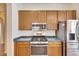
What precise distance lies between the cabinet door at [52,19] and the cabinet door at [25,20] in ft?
1.48

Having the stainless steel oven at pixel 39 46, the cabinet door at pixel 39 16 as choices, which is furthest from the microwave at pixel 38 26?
the stainless steel oven at pixel 39 46

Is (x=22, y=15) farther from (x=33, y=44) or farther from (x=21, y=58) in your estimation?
(x=21, y=58)

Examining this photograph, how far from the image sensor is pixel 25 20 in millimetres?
3709

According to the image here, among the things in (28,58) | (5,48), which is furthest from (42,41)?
(28,58)

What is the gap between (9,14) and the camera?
339 centimetres

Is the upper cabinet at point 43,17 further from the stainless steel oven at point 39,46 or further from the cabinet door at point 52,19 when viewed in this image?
the stainless steel oven at point 39,46

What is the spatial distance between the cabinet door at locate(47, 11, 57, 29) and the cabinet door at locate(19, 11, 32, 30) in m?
0.45

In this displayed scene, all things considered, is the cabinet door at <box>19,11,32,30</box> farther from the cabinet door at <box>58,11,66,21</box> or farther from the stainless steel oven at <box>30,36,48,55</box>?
the cabinet door at <box>58,11,66,21</box>

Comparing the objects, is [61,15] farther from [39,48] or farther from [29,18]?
[39,48]

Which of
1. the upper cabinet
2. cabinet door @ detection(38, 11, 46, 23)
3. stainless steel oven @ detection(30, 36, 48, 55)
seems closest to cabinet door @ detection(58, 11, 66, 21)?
the upper cabinet

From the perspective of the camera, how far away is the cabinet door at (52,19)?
12.1 feet

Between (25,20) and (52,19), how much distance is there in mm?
676

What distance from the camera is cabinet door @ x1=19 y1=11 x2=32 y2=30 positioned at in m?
3.68

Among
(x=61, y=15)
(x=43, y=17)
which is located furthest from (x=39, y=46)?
(x=61, y=15)
